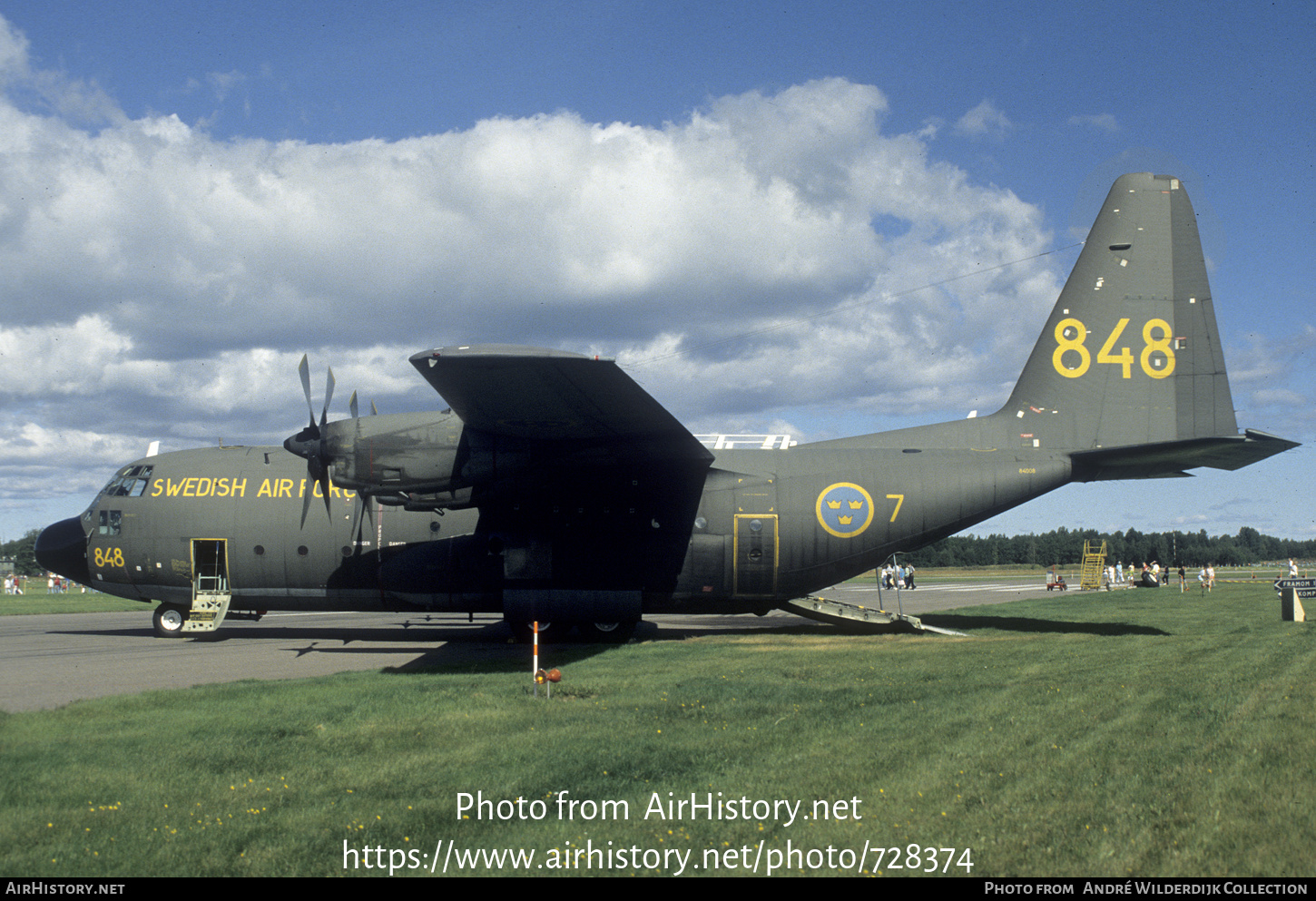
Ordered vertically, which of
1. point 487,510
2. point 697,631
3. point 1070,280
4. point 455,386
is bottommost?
point 697,631

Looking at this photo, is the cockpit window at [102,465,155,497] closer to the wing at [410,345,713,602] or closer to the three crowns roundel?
the wing at [410,345,713,602]

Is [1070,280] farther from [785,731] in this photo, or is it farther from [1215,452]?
[785,731]

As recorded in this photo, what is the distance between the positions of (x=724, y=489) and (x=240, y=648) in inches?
443

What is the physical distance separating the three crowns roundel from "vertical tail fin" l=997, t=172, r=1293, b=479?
3999mm

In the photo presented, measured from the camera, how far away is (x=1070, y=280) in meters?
19.0

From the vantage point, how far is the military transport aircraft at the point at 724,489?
17609 mm

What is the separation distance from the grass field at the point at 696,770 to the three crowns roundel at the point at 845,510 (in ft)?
16.6

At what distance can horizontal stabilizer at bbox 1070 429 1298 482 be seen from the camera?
55.3 ft

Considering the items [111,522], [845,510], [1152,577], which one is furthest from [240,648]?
[1152,577]

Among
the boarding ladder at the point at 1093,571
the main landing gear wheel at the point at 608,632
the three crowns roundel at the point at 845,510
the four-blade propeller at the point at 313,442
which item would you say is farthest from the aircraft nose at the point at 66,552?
the boarding ladder at the point at 1093,571

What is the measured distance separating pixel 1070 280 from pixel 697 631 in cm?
1245

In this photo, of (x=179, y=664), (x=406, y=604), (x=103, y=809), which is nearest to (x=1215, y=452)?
(x=406, y=604)

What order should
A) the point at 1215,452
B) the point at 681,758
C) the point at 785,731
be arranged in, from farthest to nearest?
the point at 1215,452
the point at 785,731
the point at 681,758

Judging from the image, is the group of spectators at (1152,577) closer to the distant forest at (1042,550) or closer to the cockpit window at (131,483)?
the cockpit window at (131,483)
